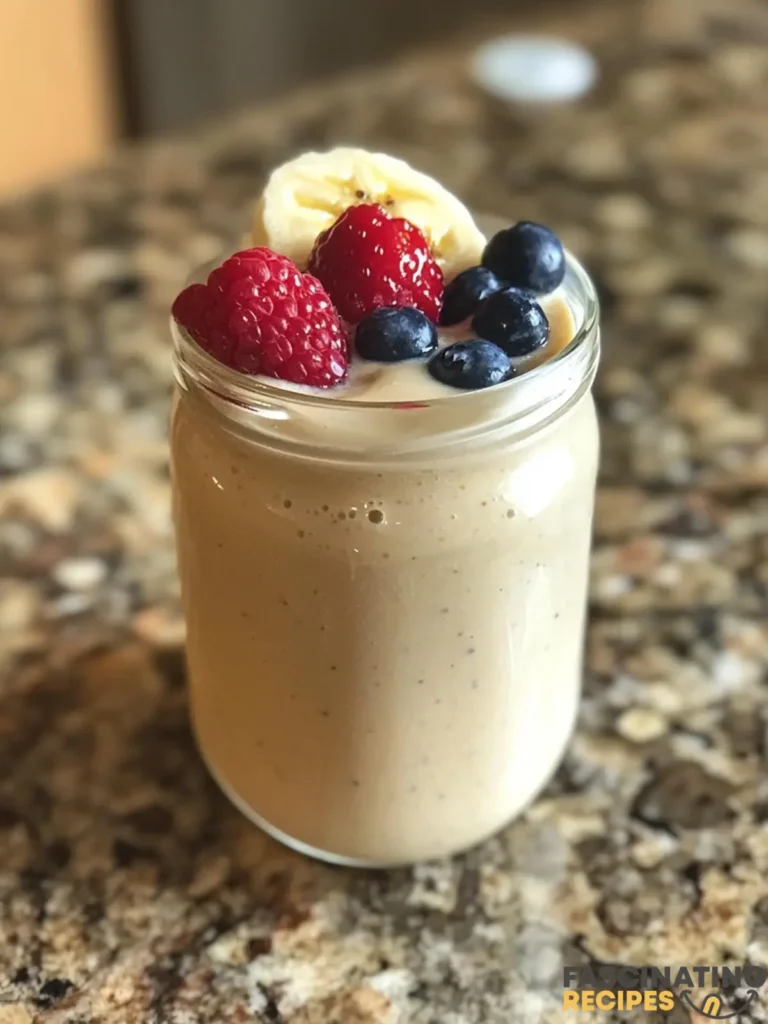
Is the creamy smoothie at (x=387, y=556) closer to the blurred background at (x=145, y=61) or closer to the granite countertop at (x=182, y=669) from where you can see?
the granite countertop at (x=182, y=669)

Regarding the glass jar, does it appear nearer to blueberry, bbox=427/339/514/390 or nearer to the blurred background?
blueberry, bbox=427/339/514/390

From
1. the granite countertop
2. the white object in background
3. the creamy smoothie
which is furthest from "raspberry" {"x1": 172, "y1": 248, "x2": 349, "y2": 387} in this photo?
the white object in background

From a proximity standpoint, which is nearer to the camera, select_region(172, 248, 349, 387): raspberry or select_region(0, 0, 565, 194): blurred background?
select_region(172, 248, 349, 387): raspberry

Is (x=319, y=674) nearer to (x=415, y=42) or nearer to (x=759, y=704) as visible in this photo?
(x=759, y=704)

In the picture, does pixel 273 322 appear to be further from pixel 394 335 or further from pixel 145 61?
pixel 145 61

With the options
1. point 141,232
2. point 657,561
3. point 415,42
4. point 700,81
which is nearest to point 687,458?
point 657,561

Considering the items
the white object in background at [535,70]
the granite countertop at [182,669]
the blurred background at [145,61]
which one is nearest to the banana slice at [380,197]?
the granite countertop at [182,669]
